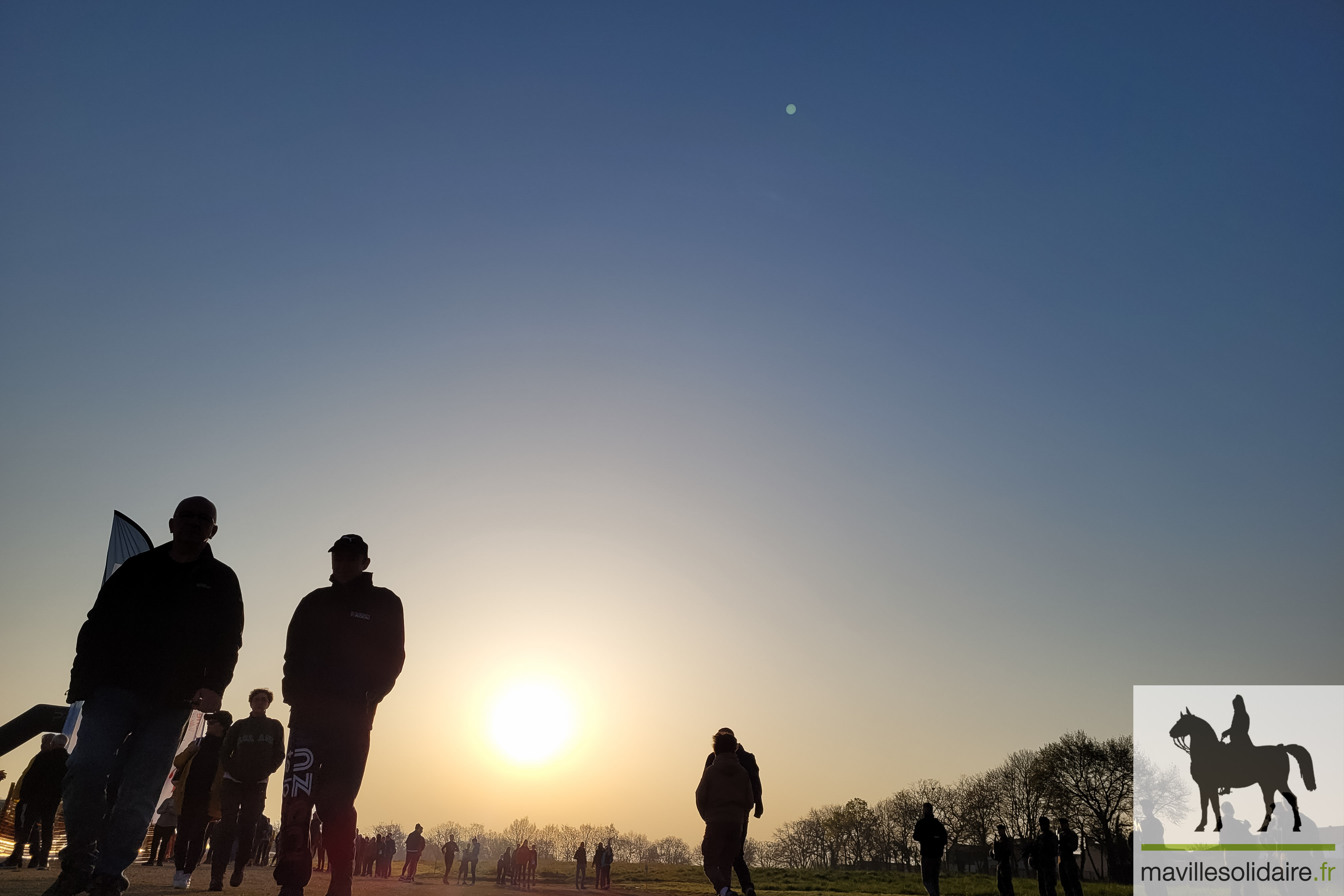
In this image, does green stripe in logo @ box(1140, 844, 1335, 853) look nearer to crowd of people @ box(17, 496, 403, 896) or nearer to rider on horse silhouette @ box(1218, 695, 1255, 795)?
rider on horse silhouette @ box(1218, 695, 1255, 795)

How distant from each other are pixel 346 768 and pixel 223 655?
1.14 m

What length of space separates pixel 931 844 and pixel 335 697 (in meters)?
14.9

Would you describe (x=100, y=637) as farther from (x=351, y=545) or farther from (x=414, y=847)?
(x=414, y=847)

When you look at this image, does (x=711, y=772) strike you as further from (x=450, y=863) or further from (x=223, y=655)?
(x=450, y=863)

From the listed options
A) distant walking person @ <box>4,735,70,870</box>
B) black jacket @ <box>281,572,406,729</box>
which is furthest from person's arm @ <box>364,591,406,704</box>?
distant walking person @ <box>4,735,70,870</box>

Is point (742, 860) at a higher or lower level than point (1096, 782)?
higher

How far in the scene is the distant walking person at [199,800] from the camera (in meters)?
8.61

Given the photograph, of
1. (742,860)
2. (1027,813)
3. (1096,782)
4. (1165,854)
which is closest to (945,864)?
(1027,813)

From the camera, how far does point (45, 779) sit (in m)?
11.3

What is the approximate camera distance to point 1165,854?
122 ft

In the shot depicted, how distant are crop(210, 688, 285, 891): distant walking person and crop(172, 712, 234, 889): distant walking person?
19 centimetres

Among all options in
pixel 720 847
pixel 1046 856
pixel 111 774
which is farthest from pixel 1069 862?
pixel 111 774

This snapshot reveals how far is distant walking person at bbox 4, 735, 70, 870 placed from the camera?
10.9 meters

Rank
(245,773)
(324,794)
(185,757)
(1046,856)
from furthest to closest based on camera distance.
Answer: (1046,856), (185,757), (245,773), (324,794)
